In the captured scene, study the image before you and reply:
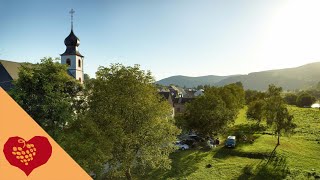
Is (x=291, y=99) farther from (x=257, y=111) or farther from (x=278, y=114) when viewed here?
(x=278, y=114)

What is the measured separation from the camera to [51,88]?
2788cm

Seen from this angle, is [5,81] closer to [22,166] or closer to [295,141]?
[295,141]

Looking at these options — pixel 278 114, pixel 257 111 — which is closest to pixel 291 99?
pixel 257 111

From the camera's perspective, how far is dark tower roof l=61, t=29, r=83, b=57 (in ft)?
265

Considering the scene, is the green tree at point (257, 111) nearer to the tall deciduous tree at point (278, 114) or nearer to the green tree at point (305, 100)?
the tall deciduous tree at point (278, 114)

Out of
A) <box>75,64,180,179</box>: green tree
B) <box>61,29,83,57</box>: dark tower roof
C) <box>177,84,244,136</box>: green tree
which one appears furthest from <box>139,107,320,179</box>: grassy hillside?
<box>61,29,83,57</box>: dark tower roof

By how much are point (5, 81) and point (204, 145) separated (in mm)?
43672

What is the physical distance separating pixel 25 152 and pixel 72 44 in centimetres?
8199

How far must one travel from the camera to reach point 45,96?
91.1 ft

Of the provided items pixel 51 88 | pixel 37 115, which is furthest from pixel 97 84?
pixel 37 115

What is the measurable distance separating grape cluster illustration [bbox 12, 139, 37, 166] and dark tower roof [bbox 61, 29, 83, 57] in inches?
3142

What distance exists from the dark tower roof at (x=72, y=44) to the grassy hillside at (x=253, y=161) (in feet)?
163

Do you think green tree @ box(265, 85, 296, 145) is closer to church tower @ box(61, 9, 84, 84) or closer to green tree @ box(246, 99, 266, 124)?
green tree @ box(246, 99, 266, 124)

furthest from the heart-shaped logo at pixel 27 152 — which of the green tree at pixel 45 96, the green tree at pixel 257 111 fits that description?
the green tree at pixel 257 111
